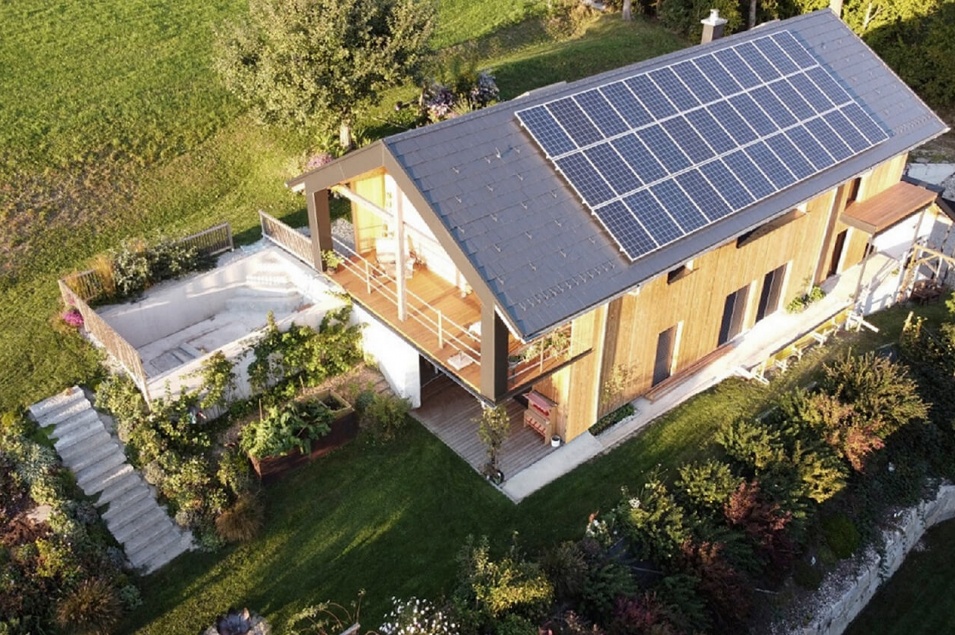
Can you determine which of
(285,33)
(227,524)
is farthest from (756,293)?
(285,33)

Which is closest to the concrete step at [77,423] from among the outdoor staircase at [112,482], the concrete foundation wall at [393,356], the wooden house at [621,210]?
the outdoor staircase at [112,482]

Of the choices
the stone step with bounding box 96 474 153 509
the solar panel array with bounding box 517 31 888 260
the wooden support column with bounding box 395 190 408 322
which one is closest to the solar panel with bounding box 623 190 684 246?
the solar panel array with bounding box 517 31 888 260

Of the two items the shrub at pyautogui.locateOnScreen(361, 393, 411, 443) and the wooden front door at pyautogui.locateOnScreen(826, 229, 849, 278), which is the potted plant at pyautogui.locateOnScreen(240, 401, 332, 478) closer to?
the shrub at pyautogui.locateOnScreen(361, 393, 411, 443)

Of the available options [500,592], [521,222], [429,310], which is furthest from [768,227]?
[500,592]

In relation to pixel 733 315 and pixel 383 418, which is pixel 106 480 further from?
pixel 733 315

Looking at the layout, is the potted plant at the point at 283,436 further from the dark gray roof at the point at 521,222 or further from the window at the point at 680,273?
the window at the point at 680,273
